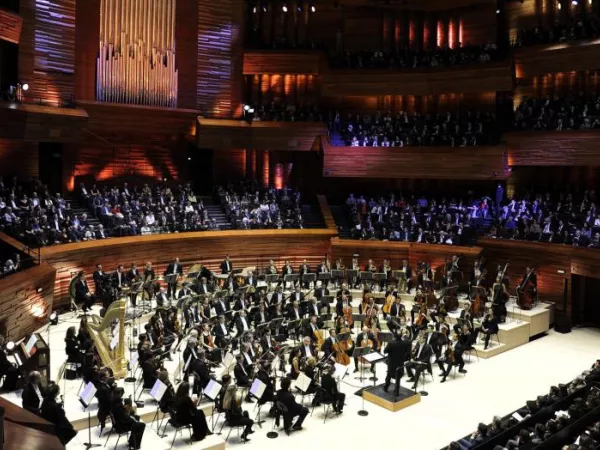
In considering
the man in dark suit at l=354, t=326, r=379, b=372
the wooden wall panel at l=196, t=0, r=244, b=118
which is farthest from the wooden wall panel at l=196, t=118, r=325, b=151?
the man in dark suit at l=354, t=326, r=379, b=372

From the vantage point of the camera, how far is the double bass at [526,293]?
17672 mm

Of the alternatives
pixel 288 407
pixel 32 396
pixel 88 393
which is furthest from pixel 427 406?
pixel 32 396

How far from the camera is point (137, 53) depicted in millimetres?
22625

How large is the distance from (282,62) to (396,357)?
16.6 metres

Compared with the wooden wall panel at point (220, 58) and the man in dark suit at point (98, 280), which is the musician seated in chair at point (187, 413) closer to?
the man in dark suit at point (98, 280)

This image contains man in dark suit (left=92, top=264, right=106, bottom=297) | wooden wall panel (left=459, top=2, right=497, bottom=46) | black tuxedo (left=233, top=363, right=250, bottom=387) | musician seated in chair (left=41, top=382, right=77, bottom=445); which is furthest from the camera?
wooden wall panel (left=459, top=2, right=497, bottom=46)

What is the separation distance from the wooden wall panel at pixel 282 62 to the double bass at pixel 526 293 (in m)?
12.5

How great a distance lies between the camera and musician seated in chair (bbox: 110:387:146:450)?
902 cm

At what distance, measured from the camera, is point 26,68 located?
20359mm

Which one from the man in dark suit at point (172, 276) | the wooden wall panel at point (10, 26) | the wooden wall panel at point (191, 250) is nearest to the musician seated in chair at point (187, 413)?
the man in dark suit at point (172, 276)

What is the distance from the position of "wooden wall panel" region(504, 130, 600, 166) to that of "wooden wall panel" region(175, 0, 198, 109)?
40.3 feet

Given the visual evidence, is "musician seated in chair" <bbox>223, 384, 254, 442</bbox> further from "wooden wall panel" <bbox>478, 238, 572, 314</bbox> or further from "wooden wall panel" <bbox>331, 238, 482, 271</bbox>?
"wooden wall panel" <bbox>478, 238, 572, 314</bbox>

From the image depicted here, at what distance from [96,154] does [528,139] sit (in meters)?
15.9

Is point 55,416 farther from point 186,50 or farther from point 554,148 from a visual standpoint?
point 186,50
